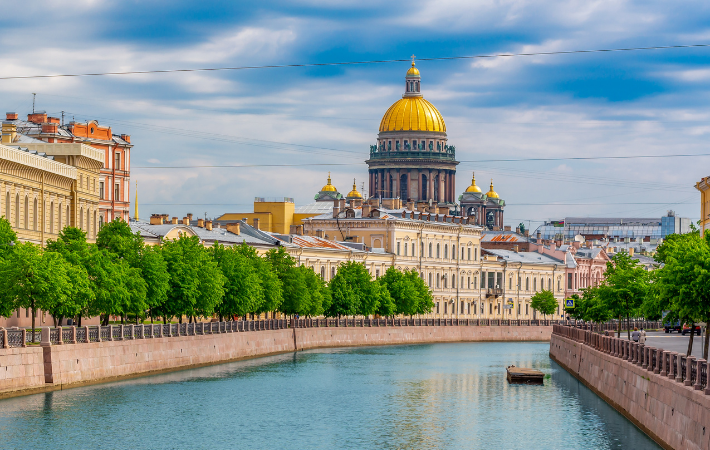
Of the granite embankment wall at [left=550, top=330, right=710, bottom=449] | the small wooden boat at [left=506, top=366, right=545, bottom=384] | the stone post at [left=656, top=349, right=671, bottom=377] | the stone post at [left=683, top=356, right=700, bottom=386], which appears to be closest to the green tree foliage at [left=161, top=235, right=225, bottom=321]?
the small wooden boat at [left=506, top=366, right=545, bottom=384]

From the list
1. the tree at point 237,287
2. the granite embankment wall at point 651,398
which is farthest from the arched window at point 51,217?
the granite embankment wall at point 651,398

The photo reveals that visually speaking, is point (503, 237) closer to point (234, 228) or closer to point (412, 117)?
point (412, 117)

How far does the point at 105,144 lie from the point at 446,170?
293ft

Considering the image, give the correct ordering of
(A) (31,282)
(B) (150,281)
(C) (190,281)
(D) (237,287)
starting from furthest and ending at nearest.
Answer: (D) (237,287) < (C) (190,281) < (B) (150,281) < (A) (31,282)

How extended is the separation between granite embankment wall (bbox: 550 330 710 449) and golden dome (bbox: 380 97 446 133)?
111 m

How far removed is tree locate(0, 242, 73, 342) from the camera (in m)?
42.2

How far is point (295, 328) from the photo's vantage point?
73.9 metres

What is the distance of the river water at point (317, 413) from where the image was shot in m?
34.0

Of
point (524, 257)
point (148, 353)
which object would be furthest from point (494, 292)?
point (148, 353)

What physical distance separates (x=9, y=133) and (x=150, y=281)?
19.7 metres

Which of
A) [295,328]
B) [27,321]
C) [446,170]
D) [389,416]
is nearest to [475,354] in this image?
[295,328]

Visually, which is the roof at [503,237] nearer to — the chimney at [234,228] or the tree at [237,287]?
the chimney at [234,228]

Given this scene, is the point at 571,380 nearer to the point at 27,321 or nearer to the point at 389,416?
the point at 389,416

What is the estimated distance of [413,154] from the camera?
6353 inches
